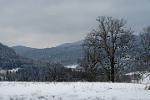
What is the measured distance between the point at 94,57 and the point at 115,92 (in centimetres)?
3809

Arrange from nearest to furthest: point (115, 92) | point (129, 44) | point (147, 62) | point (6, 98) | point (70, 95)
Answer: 1. point (6, 98)
2. point (70, 95)
3. point (115, 92)
4. point (129, 44)
5. point (147, 62)

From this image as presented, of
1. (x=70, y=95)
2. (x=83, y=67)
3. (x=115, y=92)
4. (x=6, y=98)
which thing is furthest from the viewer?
(x=83, y=67)

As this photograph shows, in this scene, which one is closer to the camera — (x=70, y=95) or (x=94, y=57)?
(x=70, y=95)

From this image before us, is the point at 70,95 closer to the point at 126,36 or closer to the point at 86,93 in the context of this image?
the point at 86,93

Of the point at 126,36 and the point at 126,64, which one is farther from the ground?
the point at 126,36

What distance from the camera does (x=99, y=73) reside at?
6022cm

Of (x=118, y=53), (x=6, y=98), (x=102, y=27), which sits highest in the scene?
(x=102, y=27)

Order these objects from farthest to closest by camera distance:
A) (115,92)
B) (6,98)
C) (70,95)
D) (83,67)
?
(83,67) < (115,92) < (70,95) < (6,98)

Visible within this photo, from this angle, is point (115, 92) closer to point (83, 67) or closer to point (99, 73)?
point (99, 73)

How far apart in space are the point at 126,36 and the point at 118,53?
261 centimetres

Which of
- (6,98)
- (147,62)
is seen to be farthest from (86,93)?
(147,62)

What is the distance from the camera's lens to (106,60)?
54750 mm

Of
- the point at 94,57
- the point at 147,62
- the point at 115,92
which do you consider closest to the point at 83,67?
the point at 94,57

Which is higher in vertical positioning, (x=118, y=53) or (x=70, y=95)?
(x=118, y=53)
